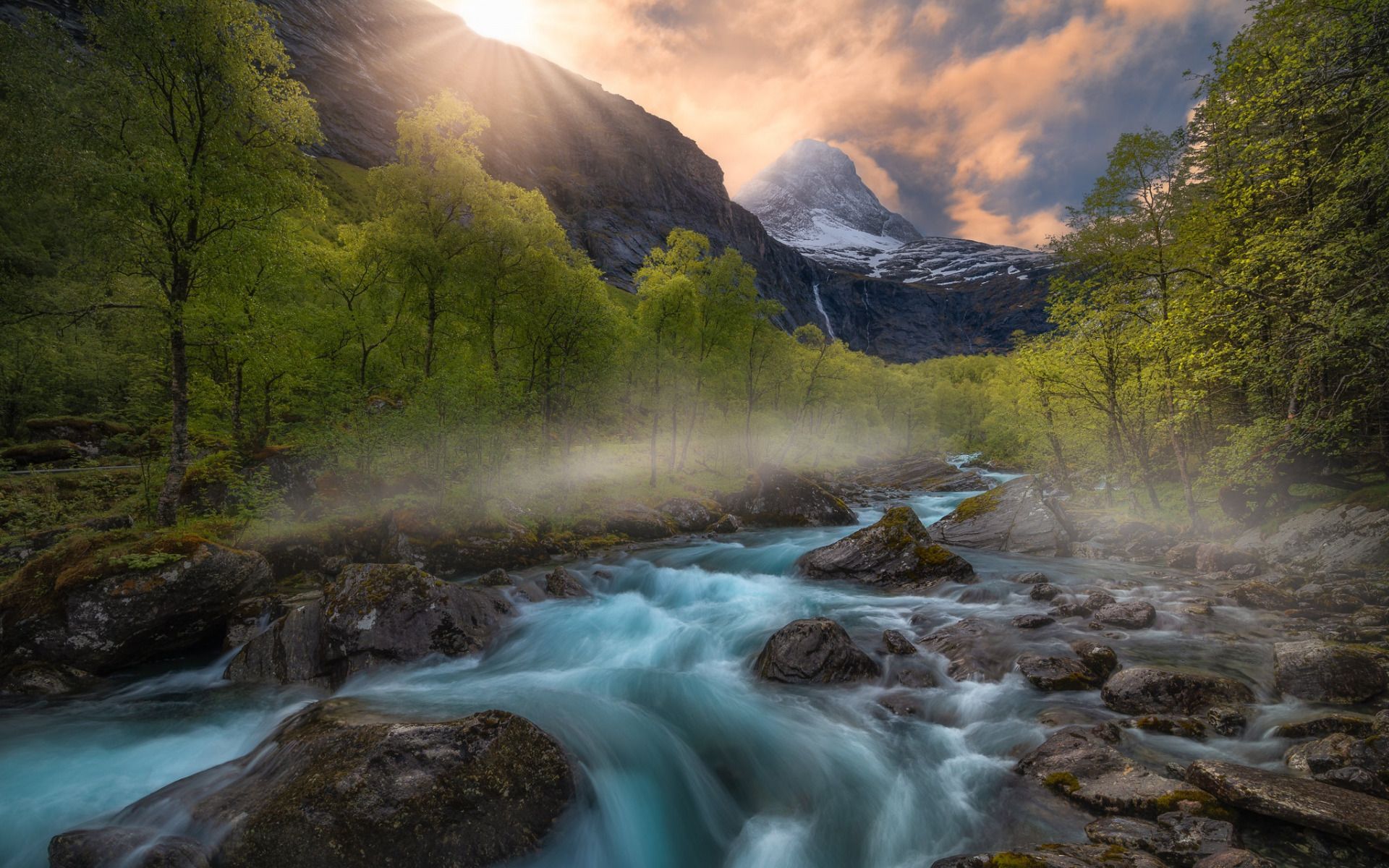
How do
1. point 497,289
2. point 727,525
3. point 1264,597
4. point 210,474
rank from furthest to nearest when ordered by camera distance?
1. point 727,525
2. point 497,289
3. point 210,474
4. point 1264,597

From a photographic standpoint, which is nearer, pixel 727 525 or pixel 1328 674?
pixel 1328 674

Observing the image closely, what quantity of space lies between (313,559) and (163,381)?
908 centimetres

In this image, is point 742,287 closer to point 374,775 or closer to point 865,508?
point 865,508

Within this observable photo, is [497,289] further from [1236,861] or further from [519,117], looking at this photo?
[519,117]

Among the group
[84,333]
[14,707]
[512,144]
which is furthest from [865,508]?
[512,144]

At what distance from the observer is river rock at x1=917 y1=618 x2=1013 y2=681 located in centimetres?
1054

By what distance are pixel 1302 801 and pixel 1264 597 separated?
35.5 feet

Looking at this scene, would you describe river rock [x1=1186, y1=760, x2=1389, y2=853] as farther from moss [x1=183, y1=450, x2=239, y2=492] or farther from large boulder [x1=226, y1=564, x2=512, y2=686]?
moss [x1=183, y1=450, x2=239, y2=492]

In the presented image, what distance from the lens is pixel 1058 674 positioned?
9.73 metres

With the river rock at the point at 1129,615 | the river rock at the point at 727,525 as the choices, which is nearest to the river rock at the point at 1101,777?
the river rock at the point at 1129,615

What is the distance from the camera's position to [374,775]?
19.9ft

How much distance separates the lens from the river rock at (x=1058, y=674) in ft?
31.3

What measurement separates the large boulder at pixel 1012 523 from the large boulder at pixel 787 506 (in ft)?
19.1

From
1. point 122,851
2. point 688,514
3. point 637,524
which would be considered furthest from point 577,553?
point 122,851
